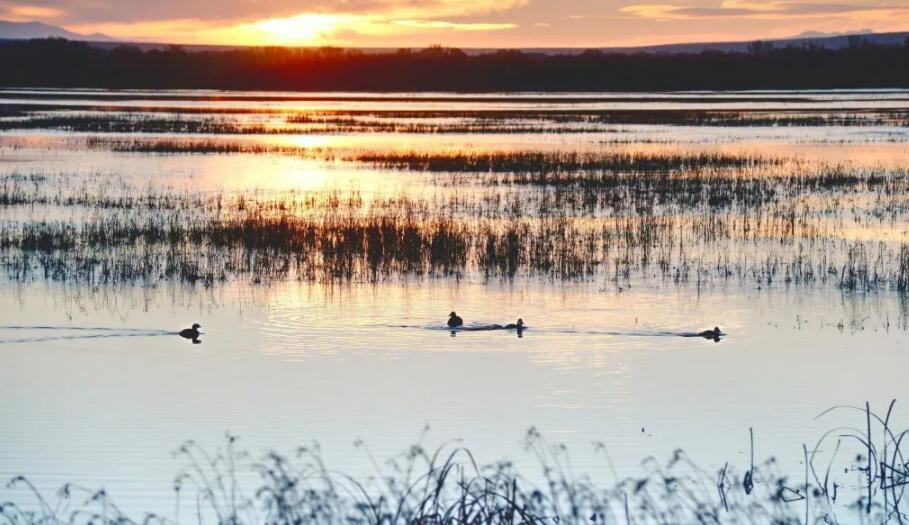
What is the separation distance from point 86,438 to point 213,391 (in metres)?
1.70

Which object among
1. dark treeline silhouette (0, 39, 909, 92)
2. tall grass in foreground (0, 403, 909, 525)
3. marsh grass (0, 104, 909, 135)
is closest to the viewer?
tall grass in foreground (0, 403, 909, 525)

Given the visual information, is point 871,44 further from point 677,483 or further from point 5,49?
point 677,483

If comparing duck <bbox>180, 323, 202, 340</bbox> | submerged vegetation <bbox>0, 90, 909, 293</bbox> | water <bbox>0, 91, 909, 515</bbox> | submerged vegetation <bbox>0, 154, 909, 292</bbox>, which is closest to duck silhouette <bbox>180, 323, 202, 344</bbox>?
duck <bbox>180, 323, 202, 340</bbox>

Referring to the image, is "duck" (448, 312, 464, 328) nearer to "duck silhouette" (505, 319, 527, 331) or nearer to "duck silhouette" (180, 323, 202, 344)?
"duck silhouette" (505, 319, 527, 331)

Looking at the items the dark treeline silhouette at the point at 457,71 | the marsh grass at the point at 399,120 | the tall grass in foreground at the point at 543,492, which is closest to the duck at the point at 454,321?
the tall grass in foreground at the point at 543,492

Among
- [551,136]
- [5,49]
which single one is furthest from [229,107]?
[5,49]

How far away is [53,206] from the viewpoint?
24531mm

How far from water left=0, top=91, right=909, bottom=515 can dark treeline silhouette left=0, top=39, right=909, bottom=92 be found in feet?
326

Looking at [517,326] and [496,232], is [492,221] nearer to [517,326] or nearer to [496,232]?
[496,232]

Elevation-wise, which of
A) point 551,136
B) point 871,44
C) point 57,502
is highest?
point 871,44

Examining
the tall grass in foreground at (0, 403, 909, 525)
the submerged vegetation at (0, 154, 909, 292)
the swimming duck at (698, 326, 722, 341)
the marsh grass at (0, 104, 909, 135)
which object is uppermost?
the marsh grass at (0, 104, 909, 135)

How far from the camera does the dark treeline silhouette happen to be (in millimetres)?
116625

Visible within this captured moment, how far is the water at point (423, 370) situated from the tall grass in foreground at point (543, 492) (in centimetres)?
20

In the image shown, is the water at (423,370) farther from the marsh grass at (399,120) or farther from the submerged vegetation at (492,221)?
the marsh grass at (399,120)
